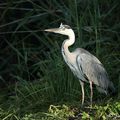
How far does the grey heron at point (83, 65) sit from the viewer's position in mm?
6844

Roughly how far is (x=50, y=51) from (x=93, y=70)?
61.8 inches

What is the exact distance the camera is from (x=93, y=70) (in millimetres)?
6969

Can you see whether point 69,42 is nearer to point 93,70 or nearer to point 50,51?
point 93,70

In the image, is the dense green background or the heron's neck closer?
the heron's neck

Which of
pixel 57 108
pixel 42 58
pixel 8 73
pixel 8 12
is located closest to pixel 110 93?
pixel 57 108

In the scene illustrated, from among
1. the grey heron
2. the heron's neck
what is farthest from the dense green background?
the heron's neck

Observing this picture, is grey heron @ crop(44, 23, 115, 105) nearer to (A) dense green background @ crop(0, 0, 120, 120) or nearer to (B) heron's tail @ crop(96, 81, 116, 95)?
(B) heron's tail @ crop(96, 81, 116, 95)

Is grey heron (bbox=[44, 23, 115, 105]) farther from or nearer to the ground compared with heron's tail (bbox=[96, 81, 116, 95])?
farther from the ground

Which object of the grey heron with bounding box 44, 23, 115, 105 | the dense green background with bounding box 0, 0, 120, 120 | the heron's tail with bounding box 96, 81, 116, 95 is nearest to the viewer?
the grey heron with bounding box 44, 23, 115, 105

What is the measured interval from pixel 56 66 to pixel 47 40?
167 centimetres

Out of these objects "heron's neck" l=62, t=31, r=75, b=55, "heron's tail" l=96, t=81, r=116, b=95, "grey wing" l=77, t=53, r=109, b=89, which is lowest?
"heron's tail" l=96, t=81, r=116, b=95

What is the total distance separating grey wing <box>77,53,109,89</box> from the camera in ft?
22.5

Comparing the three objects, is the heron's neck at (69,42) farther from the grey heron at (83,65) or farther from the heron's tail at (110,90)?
the heron's tail at (110,90)

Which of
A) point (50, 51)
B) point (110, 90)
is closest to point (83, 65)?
point (110, 90)
